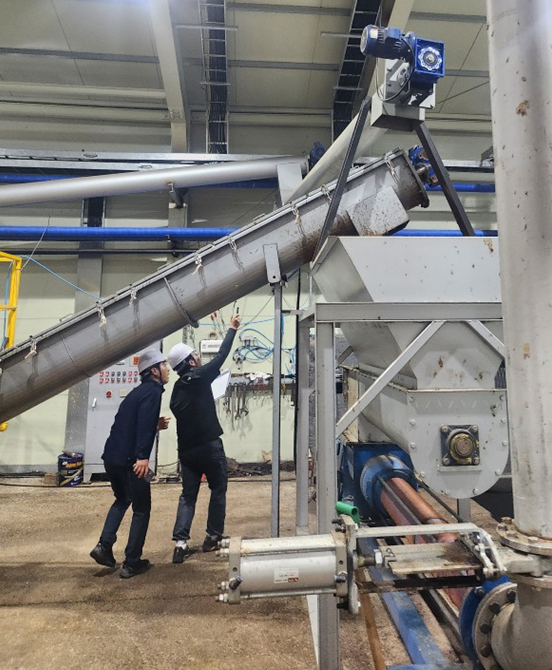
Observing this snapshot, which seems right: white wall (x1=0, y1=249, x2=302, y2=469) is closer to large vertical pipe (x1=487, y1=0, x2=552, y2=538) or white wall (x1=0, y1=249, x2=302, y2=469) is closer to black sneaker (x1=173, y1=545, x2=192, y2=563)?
black sneaker (x1=173, y1=545, x2=192, y2=563)

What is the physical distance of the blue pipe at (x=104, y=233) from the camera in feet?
11.2

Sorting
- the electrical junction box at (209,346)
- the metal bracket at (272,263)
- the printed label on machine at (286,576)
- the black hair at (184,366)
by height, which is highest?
the metal bracket at (272,263)

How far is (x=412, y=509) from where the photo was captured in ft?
4.54

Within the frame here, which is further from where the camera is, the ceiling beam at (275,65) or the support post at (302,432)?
the ceiling beam at (275,65)

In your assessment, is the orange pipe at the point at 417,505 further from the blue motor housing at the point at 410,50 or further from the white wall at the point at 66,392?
the white wall at the point at 66,392

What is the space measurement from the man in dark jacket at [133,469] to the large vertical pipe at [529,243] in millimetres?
1665

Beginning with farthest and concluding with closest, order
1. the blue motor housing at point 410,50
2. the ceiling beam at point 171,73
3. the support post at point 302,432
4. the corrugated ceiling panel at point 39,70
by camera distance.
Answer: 1. the corrugated ceiling panel at point 39,70
2. the ceiling beam at point 171,73
3. the support post at point 302,432
4. the blue motor housing at point 410,50

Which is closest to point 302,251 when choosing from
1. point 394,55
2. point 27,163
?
point 394,55

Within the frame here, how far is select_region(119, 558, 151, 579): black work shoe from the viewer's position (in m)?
1.84

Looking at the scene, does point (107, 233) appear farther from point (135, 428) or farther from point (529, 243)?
point (529, 243)

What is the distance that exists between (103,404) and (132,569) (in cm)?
192

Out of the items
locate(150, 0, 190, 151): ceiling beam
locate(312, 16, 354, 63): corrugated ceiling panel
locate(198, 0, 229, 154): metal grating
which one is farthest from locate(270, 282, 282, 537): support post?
locate(312, 16, 354, 63): corrugated ceiling panel

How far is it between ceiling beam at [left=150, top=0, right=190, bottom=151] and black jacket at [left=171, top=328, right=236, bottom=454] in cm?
240

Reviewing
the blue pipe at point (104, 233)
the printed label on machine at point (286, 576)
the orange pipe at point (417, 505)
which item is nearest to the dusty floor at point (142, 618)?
the orange pipe at point (417, 505)
